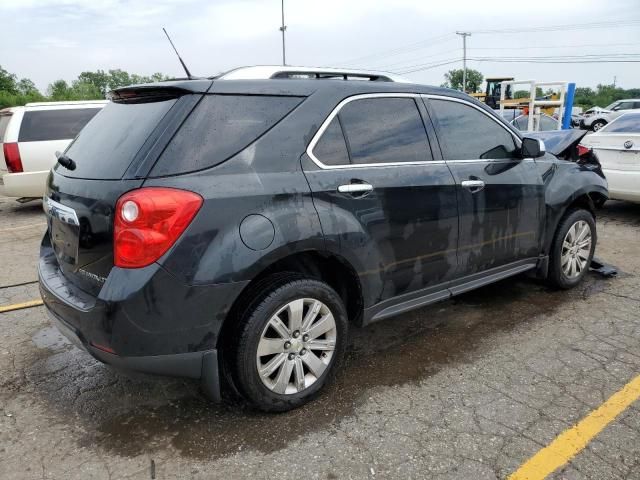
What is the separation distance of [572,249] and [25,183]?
8.10m

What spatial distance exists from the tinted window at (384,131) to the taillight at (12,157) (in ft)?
24.5

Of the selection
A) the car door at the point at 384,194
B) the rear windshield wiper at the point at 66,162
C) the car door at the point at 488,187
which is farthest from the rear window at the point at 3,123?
the car door at the point at 488,187

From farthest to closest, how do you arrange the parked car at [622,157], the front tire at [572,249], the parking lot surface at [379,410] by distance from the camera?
the parked car at [622,157] < the front tire at [572,249] < the parking lot surface at [379,410]

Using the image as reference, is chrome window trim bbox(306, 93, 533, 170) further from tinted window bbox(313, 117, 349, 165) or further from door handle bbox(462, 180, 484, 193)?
door handle bbox(462, 180, 484, 193)

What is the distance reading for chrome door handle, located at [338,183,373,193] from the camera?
2.81 m

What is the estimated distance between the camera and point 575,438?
8.30 ft

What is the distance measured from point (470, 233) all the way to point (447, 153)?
558 mm

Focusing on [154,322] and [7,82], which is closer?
[154,322]

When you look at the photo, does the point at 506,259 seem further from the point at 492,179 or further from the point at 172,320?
the point at 172,320

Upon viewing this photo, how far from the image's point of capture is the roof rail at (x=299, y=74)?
2820 mm

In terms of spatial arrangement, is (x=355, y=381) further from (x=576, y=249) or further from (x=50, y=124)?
(x=50, y=124)

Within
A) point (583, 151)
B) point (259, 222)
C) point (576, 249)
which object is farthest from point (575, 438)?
point (583, 151)

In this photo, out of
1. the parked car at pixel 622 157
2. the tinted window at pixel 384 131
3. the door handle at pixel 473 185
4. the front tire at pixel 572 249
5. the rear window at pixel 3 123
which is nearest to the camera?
the tinted window at pixel 384 131

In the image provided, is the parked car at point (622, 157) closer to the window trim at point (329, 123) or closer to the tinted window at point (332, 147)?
the window trim at point (329, 123)
